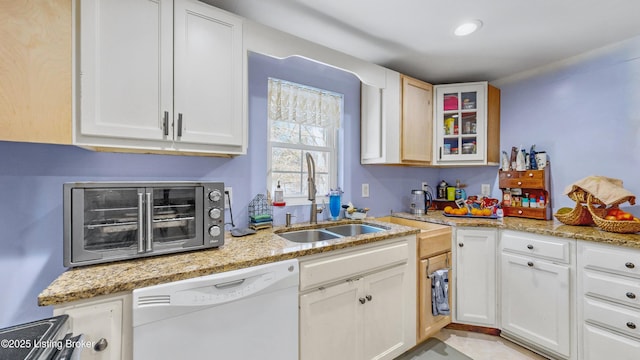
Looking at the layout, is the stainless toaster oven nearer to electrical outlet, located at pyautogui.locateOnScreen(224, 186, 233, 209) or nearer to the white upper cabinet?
the white upper cabinet

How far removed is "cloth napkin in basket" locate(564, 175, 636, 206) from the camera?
5.73 ft

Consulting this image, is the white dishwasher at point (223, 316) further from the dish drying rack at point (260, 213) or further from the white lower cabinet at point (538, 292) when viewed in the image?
the white lower cabinet at point (538, 292)

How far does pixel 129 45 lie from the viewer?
121 centimetres

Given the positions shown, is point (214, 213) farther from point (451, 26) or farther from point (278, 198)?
point (451, 26)

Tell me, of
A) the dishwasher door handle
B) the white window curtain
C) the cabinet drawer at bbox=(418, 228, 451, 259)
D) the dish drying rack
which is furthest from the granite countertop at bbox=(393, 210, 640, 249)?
the dishwasher door handle

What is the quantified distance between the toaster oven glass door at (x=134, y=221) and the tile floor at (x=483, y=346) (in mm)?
2126

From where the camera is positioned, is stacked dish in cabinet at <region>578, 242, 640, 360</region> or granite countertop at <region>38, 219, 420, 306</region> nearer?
granite countertop at <region>38, 219, 420, 306</region>

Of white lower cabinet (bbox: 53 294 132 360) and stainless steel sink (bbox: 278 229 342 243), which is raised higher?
stainless steel sink (bbox: 278 229 342 243)

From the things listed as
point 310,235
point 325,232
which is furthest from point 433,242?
point 310,235

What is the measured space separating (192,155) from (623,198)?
2875mm

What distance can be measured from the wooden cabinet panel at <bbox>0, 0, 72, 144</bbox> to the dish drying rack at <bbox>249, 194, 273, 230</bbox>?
1.02 m

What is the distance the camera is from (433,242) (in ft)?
6.68

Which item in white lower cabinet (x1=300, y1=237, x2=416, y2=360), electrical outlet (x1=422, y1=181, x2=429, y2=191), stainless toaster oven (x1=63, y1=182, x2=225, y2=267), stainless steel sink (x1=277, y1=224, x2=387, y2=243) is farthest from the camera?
electrical outlet (x1=422, y1=181, x2=429, y2=191)

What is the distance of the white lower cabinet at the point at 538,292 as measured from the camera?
1.77 meters
